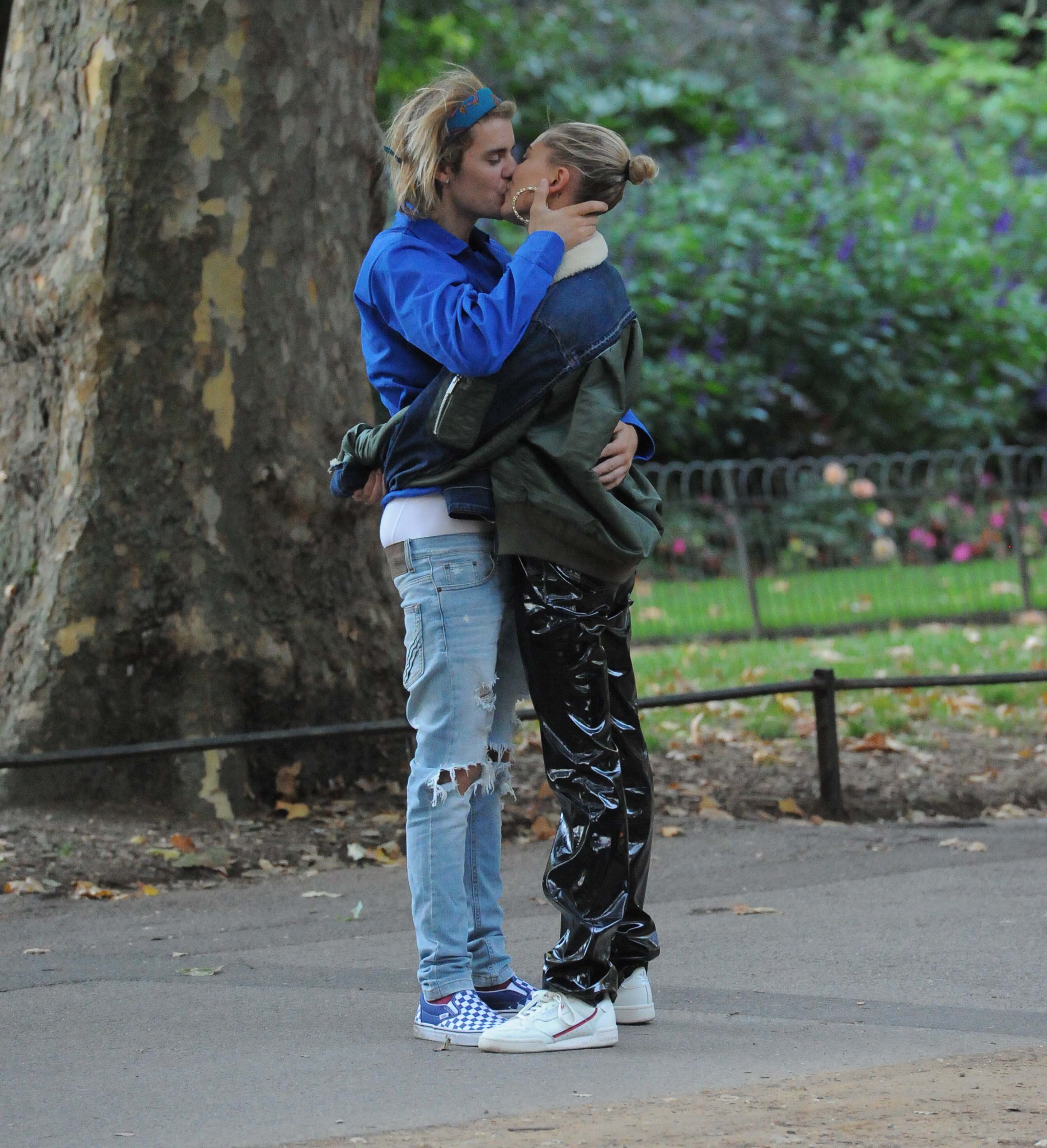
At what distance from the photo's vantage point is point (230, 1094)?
11.3ft

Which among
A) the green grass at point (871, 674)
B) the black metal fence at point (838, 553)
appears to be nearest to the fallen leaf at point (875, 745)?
the green grass at point (871, 674)

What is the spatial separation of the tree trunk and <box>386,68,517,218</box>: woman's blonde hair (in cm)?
277

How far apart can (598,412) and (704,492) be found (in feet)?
39.3

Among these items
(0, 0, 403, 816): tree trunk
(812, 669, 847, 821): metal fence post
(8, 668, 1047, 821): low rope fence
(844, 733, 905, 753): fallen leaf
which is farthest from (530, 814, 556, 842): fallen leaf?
(844, 733, 905, 753): fallen leaf

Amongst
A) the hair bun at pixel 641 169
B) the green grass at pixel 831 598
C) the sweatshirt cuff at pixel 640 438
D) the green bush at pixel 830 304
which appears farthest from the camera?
the green bush at pixel 830 304

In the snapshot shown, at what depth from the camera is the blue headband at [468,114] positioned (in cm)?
381

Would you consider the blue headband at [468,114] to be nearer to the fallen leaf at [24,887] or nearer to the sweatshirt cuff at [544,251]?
the sweatshirt cuff at [544,251]

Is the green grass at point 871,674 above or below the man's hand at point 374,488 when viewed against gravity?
below

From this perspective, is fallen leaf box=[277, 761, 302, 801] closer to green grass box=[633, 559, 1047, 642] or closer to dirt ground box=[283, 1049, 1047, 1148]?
dirt ground box=[283, 1049, 1047, 1148]

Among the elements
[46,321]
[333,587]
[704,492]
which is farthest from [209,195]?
[704,492]

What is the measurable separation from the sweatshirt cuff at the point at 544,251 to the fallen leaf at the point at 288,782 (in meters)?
3.42

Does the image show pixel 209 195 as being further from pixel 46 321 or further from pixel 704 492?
pixel 704 492

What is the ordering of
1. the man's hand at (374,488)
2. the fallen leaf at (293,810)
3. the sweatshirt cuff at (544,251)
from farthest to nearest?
the fallen leaf at (293,810)
the man's hand at (374,488)
the sweatshirt cuff at (544,251)

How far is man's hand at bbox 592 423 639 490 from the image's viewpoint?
3.79m
